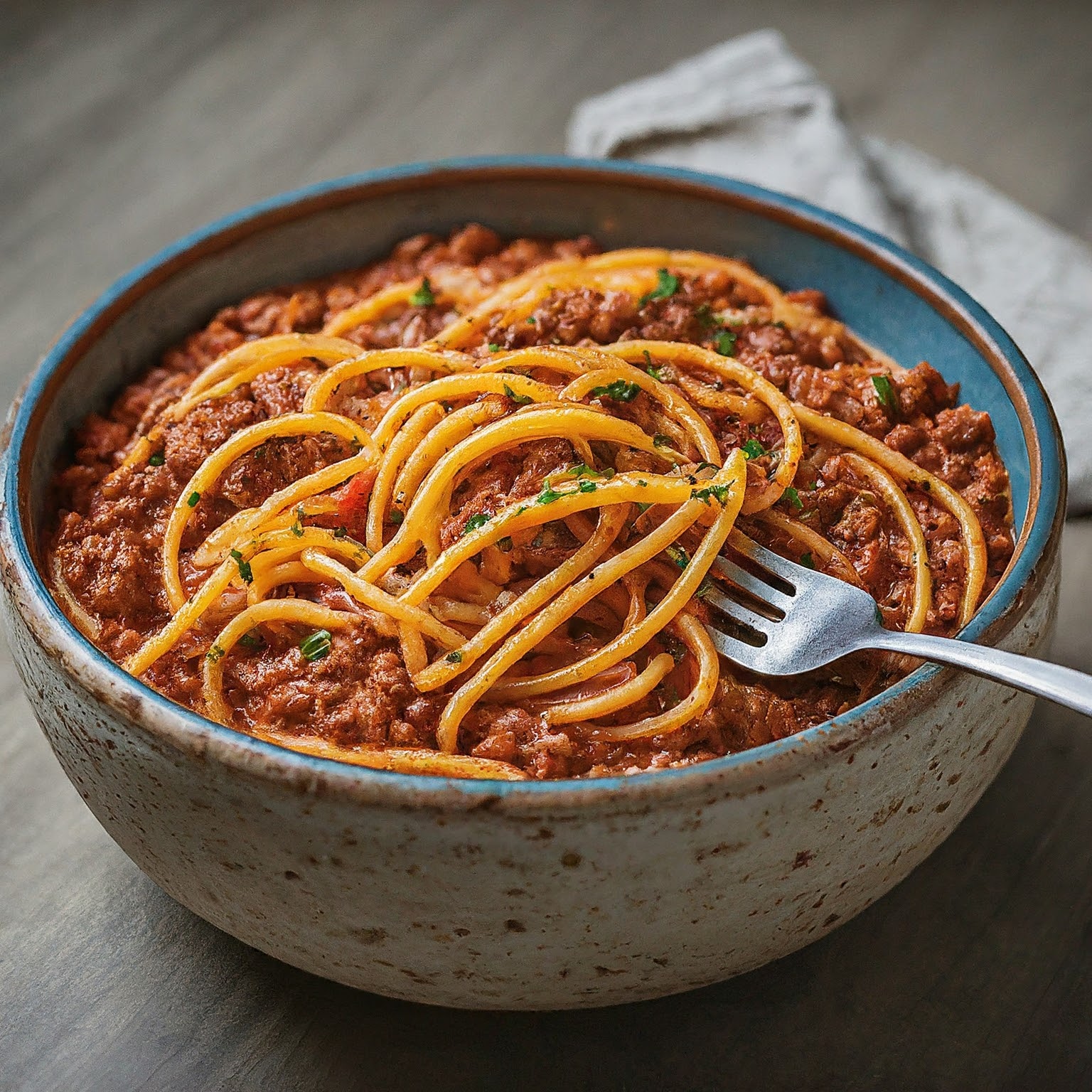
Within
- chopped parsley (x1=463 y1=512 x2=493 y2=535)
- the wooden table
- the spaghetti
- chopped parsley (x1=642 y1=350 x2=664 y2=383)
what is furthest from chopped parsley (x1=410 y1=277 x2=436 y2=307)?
the wooden table

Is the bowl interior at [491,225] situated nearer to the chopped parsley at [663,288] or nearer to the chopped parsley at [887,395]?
the chopped parsley at [887,395]

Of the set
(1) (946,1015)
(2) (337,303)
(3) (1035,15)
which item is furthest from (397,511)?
(3) (1035,15)

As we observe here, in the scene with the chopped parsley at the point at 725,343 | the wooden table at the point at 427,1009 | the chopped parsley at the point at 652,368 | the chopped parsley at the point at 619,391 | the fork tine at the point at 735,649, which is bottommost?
the wooden table at the point at 427,1009

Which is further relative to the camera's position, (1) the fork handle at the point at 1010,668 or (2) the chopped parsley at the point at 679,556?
(2) the chopped parsley at the point at 679,556

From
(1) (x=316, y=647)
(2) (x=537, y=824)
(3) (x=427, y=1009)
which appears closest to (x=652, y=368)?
(1) (x=316, y=647)

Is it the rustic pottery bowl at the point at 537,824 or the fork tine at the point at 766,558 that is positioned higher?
the fork tine at the point at 766,558

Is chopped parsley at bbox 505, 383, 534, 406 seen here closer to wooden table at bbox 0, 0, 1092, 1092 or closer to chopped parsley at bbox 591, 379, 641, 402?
chopped parsley at bbox 591, 379, 641, 402

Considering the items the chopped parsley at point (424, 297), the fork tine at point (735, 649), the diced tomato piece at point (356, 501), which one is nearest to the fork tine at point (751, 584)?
the fork tine at point (735, 649)
